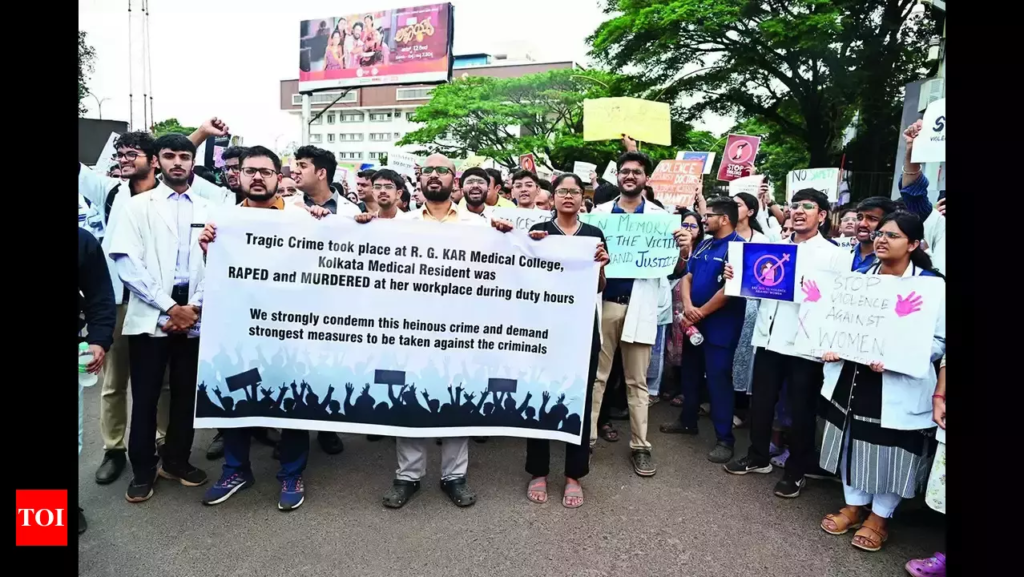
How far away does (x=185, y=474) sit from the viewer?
12.0 ft

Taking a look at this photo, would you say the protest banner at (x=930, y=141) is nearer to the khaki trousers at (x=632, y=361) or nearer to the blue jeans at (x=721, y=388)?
the blue jeans at (x=721, y=388)

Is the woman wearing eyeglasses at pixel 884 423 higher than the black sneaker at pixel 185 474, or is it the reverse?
the woman wearing eyeglasses at pixel 884 423

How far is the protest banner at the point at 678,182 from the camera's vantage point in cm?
639

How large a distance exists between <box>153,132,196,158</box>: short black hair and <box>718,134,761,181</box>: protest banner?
19.8ft

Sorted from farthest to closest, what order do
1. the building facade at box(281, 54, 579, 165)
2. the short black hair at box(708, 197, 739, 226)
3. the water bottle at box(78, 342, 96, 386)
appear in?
1. the building facade at box(281, 54, 579, 165)
2. the short black hair at box(708, 197, 739, 226)
3. the water bottle at box(78, 342, 96, 386)

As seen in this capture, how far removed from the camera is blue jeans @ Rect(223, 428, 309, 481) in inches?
138

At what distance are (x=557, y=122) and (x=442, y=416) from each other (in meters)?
27.2

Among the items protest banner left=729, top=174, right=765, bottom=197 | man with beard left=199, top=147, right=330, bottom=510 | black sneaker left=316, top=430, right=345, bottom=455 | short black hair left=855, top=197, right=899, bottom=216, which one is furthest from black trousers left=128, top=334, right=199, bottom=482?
protest banner left=729, top=174, right=765, bottom=197

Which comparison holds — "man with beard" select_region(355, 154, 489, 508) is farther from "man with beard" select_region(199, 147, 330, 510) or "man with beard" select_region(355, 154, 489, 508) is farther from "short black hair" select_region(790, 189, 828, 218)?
"short black hair" select_region(790, 189, 828, 218)

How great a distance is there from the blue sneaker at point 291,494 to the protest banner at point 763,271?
299cm

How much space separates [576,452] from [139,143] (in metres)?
3.37
